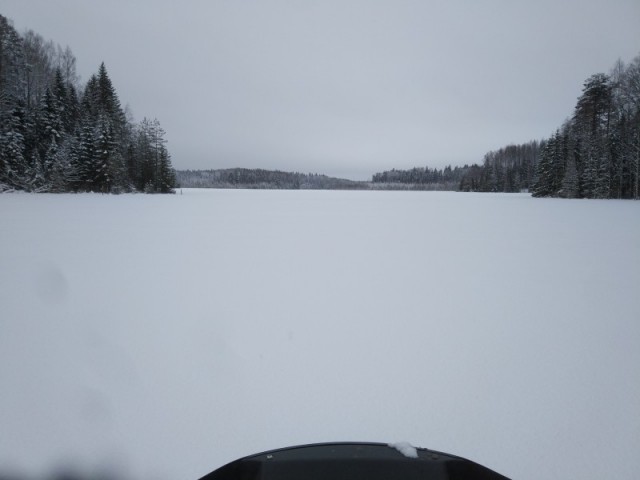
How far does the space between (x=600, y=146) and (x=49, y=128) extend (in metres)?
47.1

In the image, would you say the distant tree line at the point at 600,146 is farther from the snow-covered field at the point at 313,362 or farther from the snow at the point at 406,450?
the snow at the point at 406,450

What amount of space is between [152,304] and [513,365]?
3.83 meters

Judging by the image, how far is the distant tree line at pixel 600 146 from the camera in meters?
28.8

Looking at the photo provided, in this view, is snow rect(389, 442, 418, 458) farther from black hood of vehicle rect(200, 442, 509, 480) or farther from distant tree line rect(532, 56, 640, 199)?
distant tree line rect(532, 56, 640, 199)

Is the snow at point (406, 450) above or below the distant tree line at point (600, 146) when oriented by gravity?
below

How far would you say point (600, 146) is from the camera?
29344 mm

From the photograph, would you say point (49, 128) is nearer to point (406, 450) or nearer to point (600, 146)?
point (406, 450)

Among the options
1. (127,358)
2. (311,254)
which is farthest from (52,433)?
(311,254)

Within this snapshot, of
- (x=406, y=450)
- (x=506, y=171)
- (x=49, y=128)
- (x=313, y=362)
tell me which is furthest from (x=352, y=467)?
(x=506, y=171)

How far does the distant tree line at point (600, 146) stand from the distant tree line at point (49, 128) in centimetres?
4279

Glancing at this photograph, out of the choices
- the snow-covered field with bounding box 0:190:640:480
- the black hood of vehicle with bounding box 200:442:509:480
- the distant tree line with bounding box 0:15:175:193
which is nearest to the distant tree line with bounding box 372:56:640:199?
the snow-covered field with bounding box 0:190:640:480

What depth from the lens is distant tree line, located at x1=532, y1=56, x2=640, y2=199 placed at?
28753mm

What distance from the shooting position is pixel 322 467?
1.30 metres

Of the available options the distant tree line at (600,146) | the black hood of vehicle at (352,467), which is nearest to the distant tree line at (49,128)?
the black hood of vehicle at (352,467)
